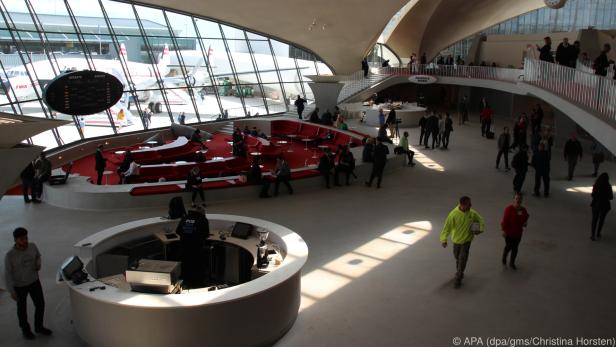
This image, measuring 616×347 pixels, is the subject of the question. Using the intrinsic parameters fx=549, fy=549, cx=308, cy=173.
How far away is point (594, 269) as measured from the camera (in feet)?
30.7

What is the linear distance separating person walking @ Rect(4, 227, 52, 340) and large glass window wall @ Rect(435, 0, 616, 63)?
1307 inches

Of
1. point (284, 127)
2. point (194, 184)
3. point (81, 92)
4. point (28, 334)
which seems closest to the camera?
point (28, 334)

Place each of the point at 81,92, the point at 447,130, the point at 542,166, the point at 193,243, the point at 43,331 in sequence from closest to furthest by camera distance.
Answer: the point at 43,331
the point at 193,243
the point at 81,92
the point at 542,166
the point at 447,130

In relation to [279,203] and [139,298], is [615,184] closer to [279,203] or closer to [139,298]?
[279,203]

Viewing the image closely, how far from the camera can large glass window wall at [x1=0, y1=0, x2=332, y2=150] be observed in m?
19.5

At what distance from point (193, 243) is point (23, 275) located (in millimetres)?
2228

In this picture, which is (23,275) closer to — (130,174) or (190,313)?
(190,313)

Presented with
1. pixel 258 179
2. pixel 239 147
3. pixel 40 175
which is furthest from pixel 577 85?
pixel 40 175

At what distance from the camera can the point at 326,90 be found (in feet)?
95.2

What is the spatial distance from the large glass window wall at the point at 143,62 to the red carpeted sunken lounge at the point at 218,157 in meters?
2.76

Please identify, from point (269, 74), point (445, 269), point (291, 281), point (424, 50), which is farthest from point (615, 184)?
point (424, 50)

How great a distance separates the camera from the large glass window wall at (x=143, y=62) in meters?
19.5

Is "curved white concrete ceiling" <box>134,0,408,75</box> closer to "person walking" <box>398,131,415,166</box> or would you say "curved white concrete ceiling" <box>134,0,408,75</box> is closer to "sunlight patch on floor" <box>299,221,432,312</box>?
"person walking" <box>398,131,415,166</box>

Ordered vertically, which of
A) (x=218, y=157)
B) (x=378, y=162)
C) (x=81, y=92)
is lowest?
(x=218, y=157)
